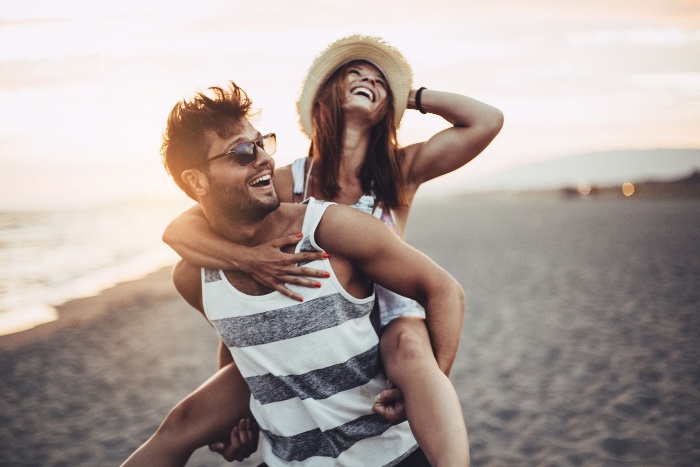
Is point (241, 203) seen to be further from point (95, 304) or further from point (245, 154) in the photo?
point (95, 304)

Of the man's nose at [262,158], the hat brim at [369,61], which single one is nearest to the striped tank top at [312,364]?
the man's nose at [262,158]

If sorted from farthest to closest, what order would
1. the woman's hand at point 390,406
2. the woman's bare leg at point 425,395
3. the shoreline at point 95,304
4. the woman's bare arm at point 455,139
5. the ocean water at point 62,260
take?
the ocean water at point 62,260
the shoreline at point 95,304
the woman's bare arm at point 455,139
the woman's hand at point 390,406
the woman's bare leg at point 425,395

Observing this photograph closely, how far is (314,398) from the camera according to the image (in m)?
2.13

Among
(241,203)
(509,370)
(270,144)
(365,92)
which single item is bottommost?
(509,370)

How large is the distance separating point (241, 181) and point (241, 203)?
9 cm

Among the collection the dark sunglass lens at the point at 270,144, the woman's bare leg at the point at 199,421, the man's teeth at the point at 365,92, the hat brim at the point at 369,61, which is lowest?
the woman's bare leg at the point at 199,421

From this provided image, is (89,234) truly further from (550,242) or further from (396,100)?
(396,100)

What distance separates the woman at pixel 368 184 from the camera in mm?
2059

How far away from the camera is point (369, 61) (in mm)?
3191

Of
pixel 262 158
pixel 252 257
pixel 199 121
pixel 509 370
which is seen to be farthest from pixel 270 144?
pixel 509 370

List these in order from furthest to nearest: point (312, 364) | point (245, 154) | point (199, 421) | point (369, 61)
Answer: point (369, 61) → point (199, 421) → point (245, 154) → point (312, 364)

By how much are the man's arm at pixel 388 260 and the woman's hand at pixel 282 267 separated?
0.10 meters

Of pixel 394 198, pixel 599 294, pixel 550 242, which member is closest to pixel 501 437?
pixel 394 198

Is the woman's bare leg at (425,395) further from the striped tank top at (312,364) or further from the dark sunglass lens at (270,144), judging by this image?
the dark sunglass lens at (270,144)
